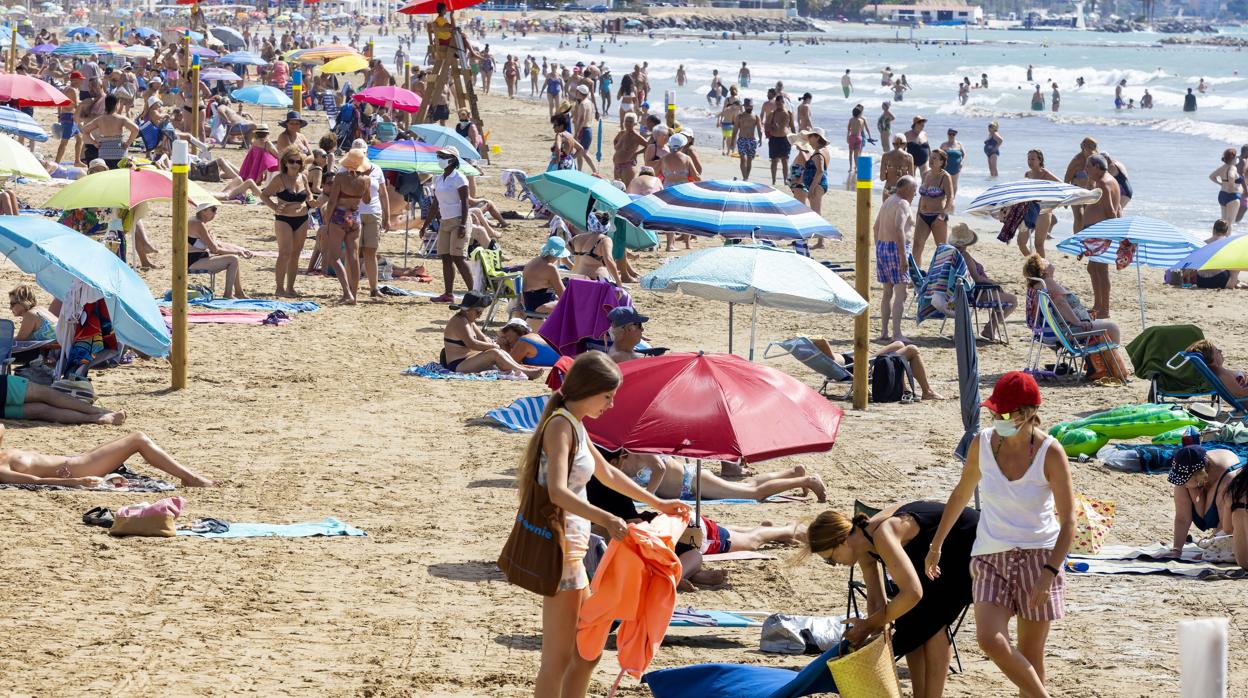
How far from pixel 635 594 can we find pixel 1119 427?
18.8 feet

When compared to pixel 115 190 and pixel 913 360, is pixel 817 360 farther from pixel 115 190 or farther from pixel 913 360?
pixel 115 190

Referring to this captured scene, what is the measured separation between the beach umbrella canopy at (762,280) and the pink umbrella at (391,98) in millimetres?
15629

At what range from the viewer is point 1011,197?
12.8 m

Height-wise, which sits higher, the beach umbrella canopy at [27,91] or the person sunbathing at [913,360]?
the beach umbrella canopy at [27,91]

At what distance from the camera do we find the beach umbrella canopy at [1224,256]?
1010 cm

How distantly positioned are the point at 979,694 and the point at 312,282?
10401 mm

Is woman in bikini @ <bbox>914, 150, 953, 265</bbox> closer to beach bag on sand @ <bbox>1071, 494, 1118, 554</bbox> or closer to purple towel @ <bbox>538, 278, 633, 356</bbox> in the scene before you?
purple towel @ <bbox>538, 278, 633, 356</bbox>

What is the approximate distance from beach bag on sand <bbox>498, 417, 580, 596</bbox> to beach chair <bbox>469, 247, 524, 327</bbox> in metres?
8.02

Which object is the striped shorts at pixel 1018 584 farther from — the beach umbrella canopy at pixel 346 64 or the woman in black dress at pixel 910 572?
the beach umbrella canopy at pixel 346 64

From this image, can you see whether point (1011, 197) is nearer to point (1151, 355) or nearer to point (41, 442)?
point (1151, 355)

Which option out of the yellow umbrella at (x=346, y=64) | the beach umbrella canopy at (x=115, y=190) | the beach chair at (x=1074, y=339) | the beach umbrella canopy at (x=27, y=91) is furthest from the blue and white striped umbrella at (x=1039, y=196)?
the yellow umbrella at (x=346, y=64)

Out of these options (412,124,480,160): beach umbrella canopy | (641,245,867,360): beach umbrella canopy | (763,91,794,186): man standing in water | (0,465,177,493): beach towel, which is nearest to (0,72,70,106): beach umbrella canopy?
(412,124,480,160): beach umbrella canopy

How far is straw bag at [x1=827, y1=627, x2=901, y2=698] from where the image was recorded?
15.3 ft

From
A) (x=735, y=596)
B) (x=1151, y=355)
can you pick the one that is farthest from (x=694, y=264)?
(x=1151, y=355)
